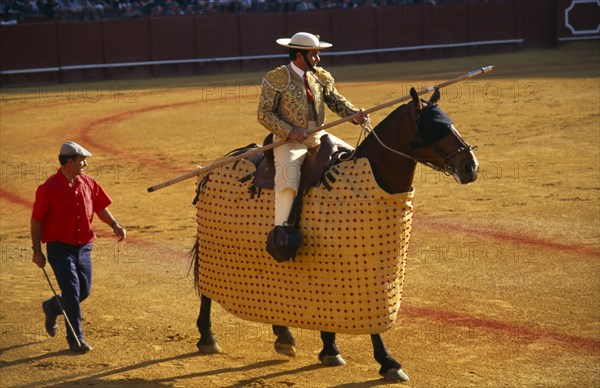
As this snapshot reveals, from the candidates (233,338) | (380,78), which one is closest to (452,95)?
(380,78)

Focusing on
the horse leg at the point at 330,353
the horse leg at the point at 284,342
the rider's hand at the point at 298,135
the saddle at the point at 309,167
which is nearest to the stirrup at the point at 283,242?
the saddle at the point at 309,167

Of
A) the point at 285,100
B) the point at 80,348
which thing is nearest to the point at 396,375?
the point at 285,100

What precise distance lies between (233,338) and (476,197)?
15.4 feet

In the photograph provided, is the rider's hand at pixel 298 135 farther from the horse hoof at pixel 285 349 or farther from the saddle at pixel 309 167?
the horse hoof at pixel 285 349

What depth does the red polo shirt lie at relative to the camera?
20.3 feet

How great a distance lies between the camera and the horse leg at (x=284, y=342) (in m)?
6.21

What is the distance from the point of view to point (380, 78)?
20.4 m

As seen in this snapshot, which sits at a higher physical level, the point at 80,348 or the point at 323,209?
the point at 323,209

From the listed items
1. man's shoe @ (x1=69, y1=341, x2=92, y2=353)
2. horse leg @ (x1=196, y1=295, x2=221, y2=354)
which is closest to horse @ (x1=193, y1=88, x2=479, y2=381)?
horse leg @ (x1=196, y1=295, x2=221, y2=354)

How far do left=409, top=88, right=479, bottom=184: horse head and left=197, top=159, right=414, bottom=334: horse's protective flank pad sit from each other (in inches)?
12.3

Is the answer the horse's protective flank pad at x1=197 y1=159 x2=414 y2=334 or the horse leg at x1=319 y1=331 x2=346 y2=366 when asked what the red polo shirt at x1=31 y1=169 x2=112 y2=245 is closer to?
the horse's protective flank pad at x1=197 y1=159 x2=414 y2=334

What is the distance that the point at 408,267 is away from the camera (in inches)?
320

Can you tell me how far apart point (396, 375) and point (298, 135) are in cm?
151

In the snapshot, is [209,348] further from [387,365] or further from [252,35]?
[252,35]
